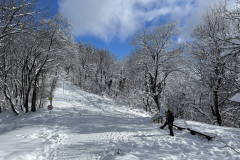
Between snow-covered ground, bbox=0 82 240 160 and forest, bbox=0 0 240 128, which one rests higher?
forest, bbox=0 0 240 128

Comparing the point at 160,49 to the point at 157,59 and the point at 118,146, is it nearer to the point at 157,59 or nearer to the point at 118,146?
the point at 157,59

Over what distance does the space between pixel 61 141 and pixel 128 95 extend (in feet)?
54.3

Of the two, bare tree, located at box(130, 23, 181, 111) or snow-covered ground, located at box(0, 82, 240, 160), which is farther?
bare tree, located at box(130, 23, 181, 111)

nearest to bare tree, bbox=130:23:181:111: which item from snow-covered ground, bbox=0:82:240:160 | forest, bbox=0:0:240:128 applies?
forest, bbox=0:0:240:128

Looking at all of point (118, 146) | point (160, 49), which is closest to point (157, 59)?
point (160, 49)

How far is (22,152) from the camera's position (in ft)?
16.2

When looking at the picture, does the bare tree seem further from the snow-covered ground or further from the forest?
the snow-covered ground

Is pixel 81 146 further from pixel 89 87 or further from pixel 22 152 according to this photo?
pixel 89 87

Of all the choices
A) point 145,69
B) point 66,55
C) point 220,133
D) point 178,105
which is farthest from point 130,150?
point 178,105

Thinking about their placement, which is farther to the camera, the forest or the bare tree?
the bare tree

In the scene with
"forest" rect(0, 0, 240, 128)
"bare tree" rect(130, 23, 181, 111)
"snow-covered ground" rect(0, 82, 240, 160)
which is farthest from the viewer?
"bare tree" rect(130, 23, 181, 111)

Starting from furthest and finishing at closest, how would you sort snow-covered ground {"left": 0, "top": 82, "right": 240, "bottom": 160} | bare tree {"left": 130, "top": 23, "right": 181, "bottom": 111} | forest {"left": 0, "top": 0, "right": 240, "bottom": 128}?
1. bare tree {"left": 130, "top": 23, "right": 181, "bottom": 111}
2. forest {"left": 0, "top": 0, "right": 240, "bottom": 128}
3. snow-covered ground {"left": 0, "top": 82, "right": 240, "bottom": 160}

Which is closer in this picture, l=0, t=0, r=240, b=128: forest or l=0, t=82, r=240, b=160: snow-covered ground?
l=0, t=82, r=240, b=160: snow-covered ground

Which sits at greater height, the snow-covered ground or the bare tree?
the bare tree
